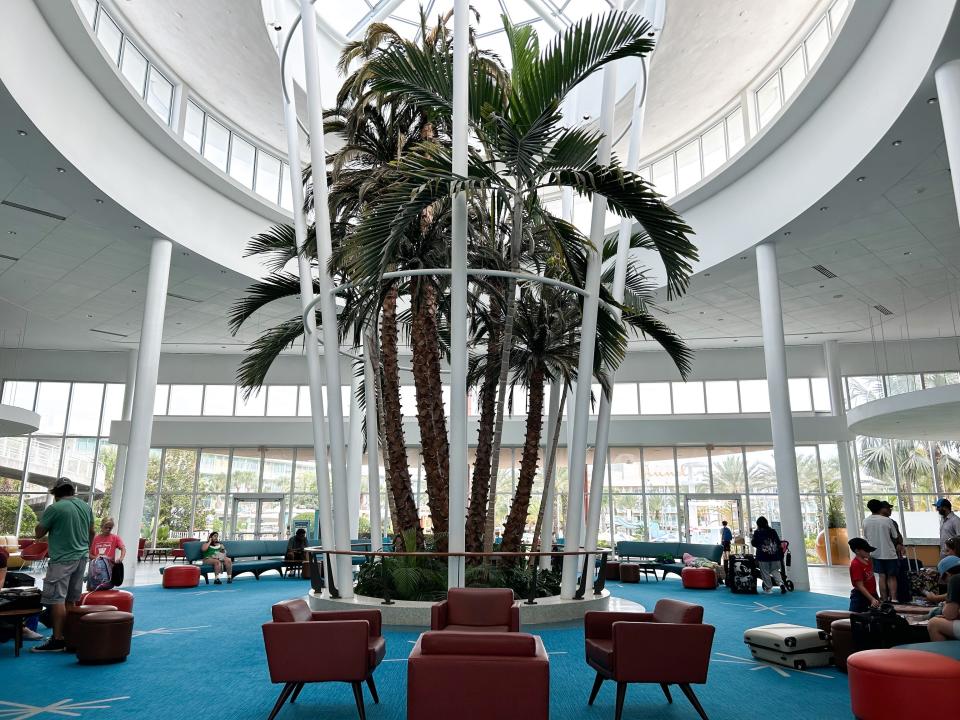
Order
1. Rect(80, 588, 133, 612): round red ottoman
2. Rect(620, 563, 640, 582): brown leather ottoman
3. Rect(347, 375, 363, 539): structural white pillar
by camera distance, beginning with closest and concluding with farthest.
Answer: Rect(80, 588, 133, 612): round red ottoman, Rect(620, 563, 640, 582): brown leather ottoman, Rect(347, 375, 363, 539): structural white pillar

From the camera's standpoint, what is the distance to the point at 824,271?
16.8 meters

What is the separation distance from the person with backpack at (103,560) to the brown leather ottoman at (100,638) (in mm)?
2815

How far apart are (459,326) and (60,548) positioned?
4.79 m

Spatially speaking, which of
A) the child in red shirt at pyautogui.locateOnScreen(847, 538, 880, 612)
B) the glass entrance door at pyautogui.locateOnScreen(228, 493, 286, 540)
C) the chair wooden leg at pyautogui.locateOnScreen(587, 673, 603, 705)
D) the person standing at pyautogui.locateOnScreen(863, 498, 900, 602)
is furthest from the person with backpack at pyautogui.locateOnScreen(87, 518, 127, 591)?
the glass entrance door at pyautogui.locateOnScreen(228, 493, 286, 540)

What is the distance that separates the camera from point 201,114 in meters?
17.1

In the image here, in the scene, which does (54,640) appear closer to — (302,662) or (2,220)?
(302,662)

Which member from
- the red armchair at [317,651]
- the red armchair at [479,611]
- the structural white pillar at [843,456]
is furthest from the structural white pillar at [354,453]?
the structural white pillar at [843,456]

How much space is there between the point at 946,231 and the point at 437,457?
12162mm

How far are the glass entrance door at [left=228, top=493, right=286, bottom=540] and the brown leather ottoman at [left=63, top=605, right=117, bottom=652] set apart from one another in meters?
17.3

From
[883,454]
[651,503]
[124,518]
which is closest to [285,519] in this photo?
[124,518]

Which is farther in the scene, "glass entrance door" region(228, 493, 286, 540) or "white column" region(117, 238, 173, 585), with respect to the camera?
"glass entrance door" region(228, 493, 286, 540)

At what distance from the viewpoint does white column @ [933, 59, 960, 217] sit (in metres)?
7.77

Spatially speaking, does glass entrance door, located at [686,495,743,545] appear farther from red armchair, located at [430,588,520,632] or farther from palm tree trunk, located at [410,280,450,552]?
red armchair, located at [430,588,520,632]

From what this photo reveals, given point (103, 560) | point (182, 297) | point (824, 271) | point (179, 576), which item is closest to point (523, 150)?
point (103, 560)
